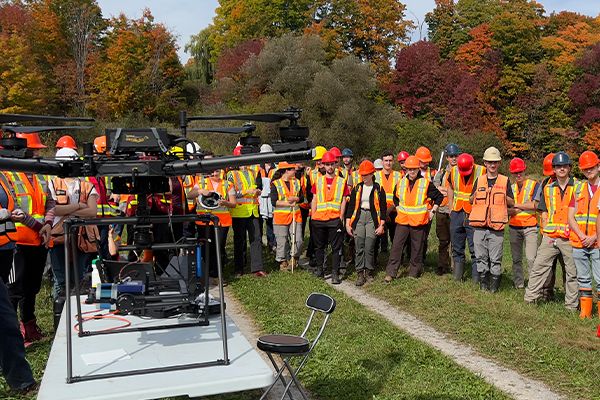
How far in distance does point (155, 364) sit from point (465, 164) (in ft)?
24.2

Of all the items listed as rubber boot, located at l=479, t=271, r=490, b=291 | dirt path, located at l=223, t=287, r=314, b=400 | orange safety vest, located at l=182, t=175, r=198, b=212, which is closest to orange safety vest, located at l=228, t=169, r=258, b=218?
orange safety vest, located at l=182, t=175, r=198, b=212

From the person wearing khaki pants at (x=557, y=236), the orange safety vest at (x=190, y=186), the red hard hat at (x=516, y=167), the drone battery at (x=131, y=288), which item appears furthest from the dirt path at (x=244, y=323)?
the red hard hat at (x=516, y=167)

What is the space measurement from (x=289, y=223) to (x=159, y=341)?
7.55 m

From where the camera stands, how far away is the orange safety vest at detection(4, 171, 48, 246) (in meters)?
6.79

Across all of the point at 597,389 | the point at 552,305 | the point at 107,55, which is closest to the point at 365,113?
the point at 107,55

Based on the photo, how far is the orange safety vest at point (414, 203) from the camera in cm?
1041

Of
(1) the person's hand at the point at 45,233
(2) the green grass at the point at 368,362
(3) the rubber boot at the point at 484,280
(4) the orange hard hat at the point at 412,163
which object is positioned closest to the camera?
(2) the green grass at the point at 368,362

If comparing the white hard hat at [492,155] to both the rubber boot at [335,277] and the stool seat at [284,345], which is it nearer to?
the rubber boot at [335,277]

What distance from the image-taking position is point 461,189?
33.7ft

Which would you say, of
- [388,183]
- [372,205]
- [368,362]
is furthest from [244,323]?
[388,183]

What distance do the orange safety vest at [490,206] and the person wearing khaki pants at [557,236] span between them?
59 centimetres

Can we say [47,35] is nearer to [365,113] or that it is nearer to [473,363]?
[365,113]

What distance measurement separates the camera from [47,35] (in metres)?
41.9

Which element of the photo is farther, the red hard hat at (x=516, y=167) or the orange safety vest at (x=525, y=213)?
the red hard hat at (x=516, y=167)
